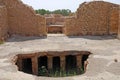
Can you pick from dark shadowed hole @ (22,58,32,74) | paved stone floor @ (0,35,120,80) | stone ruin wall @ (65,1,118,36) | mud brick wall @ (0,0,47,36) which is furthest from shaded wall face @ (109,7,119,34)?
dark shadowed hole @ (22,58,32,74)

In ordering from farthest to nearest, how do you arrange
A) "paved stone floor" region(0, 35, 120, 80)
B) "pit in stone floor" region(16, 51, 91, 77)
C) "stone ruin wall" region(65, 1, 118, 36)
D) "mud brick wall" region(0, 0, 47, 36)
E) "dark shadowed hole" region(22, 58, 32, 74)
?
"stone ruin wall" region(65, 1, 118, 36) < "mud brick wall" region(0, 0, 47, 36) < "dark shadowed hole" region(22, 58, 32, 74) < "pit in stone floor" region(16, 51, 91, 77) < "paved stone floor" region(0, 35, 120, 80)

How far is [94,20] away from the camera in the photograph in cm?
1528

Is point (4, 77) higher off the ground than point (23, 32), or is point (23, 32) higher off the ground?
point (23, 32)

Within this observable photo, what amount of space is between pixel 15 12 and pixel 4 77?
8.76 m

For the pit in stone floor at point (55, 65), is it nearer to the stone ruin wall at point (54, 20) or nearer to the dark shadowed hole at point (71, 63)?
the dark shadowed hole at point (71, 63)

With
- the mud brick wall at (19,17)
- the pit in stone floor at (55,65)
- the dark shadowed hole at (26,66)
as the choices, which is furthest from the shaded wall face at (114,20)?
the dark shadowed hole at (26,66)

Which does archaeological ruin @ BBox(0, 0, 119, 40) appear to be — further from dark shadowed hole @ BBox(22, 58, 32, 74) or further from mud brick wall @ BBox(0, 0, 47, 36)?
dark shadowed hole @ BBox(22, 58, 32, 74)

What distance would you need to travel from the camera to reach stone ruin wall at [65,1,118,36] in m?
15.2

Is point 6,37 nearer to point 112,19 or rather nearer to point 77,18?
Answer: point 77,18

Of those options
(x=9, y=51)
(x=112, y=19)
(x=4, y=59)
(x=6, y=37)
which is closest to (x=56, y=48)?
(x=9, y=51)

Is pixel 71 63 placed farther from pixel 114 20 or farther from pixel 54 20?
pixel 54 20

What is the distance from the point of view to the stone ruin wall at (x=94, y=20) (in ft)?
49.9

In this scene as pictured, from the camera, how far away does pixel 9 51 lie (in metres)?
9.98

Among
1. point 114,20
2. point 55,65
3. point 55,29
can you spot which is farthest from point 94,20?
point 55,29
